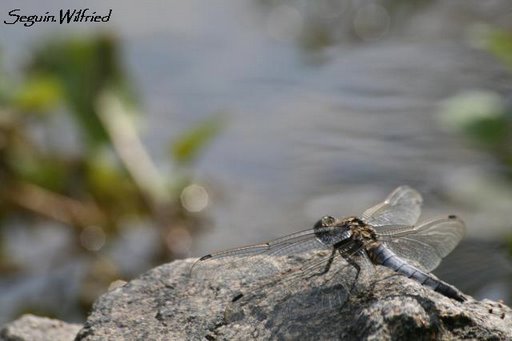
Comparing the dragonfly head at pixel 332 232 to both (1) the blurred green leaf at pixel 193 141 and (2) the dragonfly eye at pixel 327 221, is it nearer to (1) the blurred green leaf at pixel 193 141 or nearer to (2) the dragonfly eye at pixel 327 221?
(2) the dragonfly eye at pixel 327 221

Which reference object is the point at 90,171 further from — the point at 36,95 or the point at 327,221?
the point at 327,221

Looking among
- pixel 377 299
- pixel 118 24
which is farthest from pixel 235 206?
pixel 377 299

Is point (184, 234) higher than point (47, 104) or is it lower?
lower

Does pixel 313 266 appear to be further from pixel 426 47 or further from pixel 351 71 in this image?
pixel 426 47

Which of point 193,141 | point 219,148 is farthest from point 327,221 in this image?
point 219,148

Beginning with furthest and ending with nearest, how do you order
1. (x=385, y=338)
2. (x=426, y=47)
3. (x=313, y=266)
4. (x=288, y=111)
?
(x=426, y=47) → (x=288, y=111) → (x=313, y=266) → (x=385, y=338)

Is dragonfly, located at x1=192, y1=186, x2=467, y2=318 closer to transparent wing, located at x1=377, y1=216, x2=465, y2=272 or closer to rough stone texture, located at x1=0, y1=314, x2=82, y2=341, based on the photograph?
transparent wing, located at x1=377, y1=216, x2=465, y2=272

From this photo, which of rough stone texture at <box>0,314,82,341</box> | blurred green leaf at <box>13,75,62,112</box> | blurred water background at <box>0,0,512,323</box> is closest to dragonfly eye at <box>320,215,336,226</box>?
rough stone texture at <box>0,314,82,341</box>
